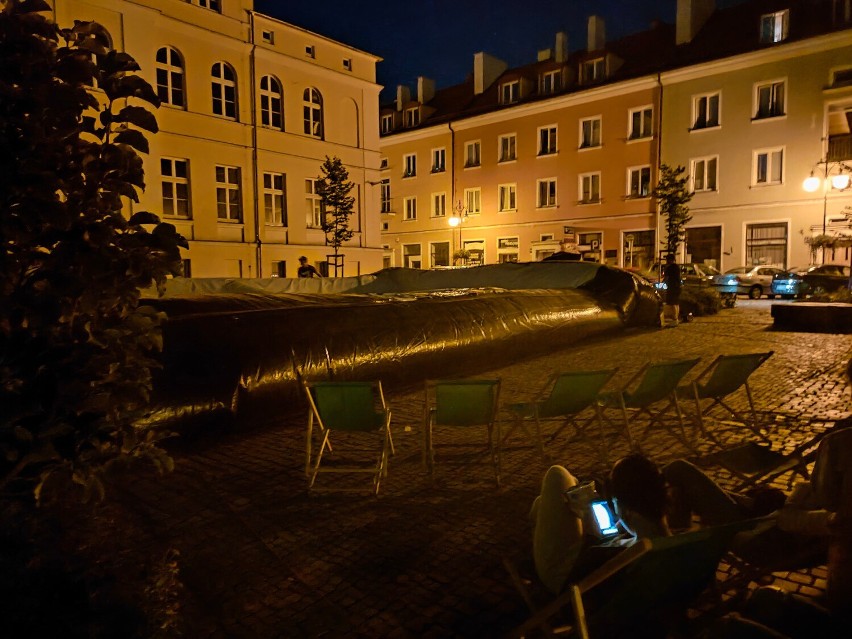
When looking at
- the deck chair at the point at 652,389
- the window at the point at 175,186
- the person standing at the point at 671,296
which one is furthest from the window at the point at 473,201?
the deck chair at the point at 652,389

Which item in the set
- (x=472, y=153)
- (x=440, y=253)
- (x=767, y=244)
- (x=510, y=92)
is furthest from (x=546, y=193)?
(x=767, y=244)

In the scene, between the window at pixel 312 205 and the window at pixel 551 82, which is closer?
the window at pixel 312 205

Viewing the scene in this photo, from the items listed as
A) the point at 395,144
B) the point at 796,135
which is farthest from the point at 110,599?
the point at 395,144

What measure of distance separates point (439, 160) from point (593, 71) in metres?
11.7

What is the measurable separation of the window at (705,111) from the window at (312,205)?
18.7 metres

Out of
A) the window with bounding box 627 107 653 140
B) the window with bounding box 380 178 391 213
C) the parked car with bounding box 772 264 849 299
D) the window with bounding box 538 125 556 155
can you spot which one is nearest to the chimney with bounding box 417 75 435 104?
the window with bounding box 380 178 391 213

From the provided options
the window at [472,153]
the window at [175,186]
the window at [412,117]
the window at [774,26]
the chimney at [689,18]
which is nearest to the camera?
the window at [175,186]

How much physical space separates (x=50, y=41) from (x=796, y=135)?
31258 millimetres

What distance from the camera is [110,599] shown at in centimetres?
208

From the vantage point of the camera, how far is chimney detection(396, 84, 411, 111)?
46.0m

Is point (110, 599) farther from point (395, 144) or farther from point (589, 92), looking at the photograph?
point (395, 144)

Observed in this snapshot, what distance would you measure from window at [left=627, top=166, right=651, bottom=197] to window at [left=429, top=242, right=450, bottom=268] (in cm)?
1352

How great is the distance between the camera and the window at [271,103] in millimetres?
25609

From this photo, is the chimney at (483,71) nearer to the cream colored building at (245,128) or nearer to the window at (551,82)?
the window at (551,82)
